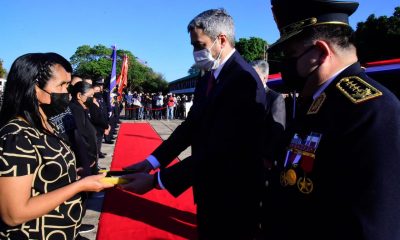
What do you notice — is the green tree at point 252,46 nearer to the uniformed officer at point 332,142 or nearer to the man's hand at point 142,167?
the man's hand at point 142,167

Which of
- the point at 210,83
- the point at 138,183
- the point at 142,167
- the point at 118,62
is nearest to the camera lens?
the point at 138,183

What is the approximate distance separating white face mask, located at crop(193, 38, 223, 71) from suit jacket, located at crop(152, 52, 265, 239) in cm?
34

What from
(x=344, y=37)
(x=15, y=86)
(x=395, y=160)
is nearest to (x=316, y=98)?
(x=344, y=37)

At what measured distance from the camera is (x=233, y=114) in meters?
2.06

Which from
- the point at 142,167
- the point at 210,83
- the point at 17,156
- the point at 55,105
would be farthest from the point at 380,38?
the point at 17,156

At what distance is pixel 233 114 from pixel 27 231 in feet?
4.36

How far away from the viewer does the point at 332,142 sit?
1221mm

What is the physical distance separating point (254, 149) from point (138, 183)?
774mm

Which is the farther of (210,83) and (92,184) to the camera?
(210,83)

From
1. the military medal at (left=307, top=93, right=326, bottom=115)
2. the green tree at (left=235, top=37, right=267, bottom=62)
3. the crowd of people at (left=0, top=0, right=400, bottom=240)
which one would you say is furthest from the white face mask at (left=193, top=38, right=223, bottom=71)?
the green tree at (left=235, top=37, right=267, bottom=62)

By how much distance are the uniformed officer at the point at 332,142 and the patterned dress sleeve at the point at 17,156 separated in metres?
1.23

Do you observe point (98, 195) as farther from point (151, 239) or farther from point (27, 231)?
point (27, 231)

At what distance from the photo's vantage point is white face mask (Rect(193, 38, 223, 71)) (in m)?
2.53

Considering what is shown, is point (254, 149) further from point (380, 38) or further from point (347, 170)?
point (380, 38)
